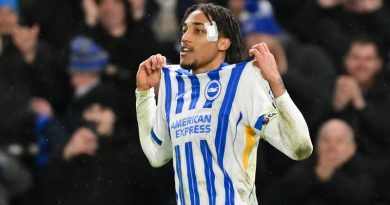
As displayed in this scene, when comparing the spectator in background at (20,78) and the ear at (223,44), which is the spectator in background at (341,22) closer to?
the spectator in background at (20,78)

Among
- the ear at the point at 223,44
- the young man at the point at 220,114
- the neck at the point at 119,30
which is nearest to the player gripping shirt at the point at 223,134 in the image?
the young man at the point at 220,114

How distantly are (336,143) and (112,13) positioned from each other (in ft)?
6.81

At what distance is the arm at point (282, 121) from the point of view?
15.9 ft

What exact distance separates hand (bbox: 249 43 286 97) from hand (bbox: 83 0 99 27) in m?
3.76

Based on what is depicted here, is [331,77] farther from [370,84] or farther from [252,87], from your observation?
[252,87]

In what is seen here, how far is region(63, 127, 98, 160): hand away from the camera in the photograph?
8039 millimetres

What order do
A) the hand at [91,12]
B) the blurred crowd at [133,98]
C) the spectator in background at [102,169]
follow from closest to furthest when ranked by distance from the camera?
the blurred crowd at [133,98] → the spectator in background at [102,169] → the hand at [91,12]

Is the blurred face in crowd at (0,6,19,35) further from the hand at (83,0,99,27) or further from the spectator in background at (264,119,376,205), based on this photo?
the spectator in background at (264,119,376,205)

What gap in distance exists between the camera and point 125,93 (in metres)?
8.30

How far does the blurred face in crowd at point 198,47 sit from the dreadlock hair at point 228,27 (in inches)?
1.5

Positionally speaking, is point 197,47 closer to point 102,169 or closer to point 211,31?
point 211,31

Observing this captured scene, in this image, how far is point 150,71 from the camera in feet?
17.9

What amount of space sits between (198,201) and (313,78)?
3.25 metres

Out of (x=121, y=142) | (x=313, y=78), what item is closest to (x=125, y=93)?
(x=121, y=142)
